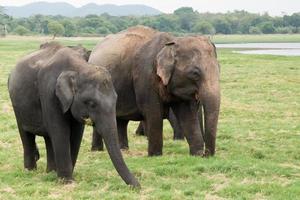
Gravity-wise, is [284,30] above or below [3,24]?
below


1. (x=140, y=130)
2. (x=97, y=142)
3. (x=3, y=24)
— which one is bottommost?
(x=3, y=24)

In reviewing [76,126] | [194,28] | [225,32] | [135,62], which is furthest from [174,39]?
[225,32]

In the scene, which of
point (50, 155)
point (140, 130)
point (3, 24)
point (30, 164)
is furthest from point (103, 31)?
point (50, 155)

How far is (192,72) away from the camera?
365 inches

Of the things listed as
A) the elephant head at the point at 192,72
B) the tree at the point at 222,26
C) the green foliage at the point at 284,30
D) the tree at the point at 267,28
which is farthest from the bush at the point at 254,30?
the elephant head at the point at 192,72

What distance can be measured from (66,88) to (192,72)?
7.66ft

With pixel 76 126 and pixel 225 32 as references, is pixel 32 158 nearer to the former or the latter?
pixel 76 126

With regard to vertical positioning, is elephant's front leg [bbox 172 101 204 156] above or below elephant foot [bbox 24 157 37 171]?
above

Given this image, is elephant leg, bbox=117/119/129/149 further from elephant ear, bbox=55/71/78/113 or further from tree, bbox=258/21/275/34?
tree, bbox=258/21/275/34

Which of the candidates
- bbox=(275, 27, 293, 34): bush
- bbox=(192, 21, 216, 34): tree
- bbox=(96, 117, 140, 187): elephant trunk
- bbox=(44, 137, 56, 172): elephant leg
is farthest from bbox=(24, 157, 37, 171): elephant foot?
bbox=(275, 27, 293, 34): bush

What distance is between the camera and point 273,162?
31.7 feet

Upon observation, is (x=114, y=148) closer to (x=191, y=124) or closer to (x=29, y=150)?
(x=29, y=150)

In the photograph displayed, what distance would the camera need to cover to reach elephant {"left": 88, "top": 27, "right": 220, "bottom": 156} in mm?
9203

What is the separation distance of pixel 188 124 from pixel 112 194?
8.98ft
